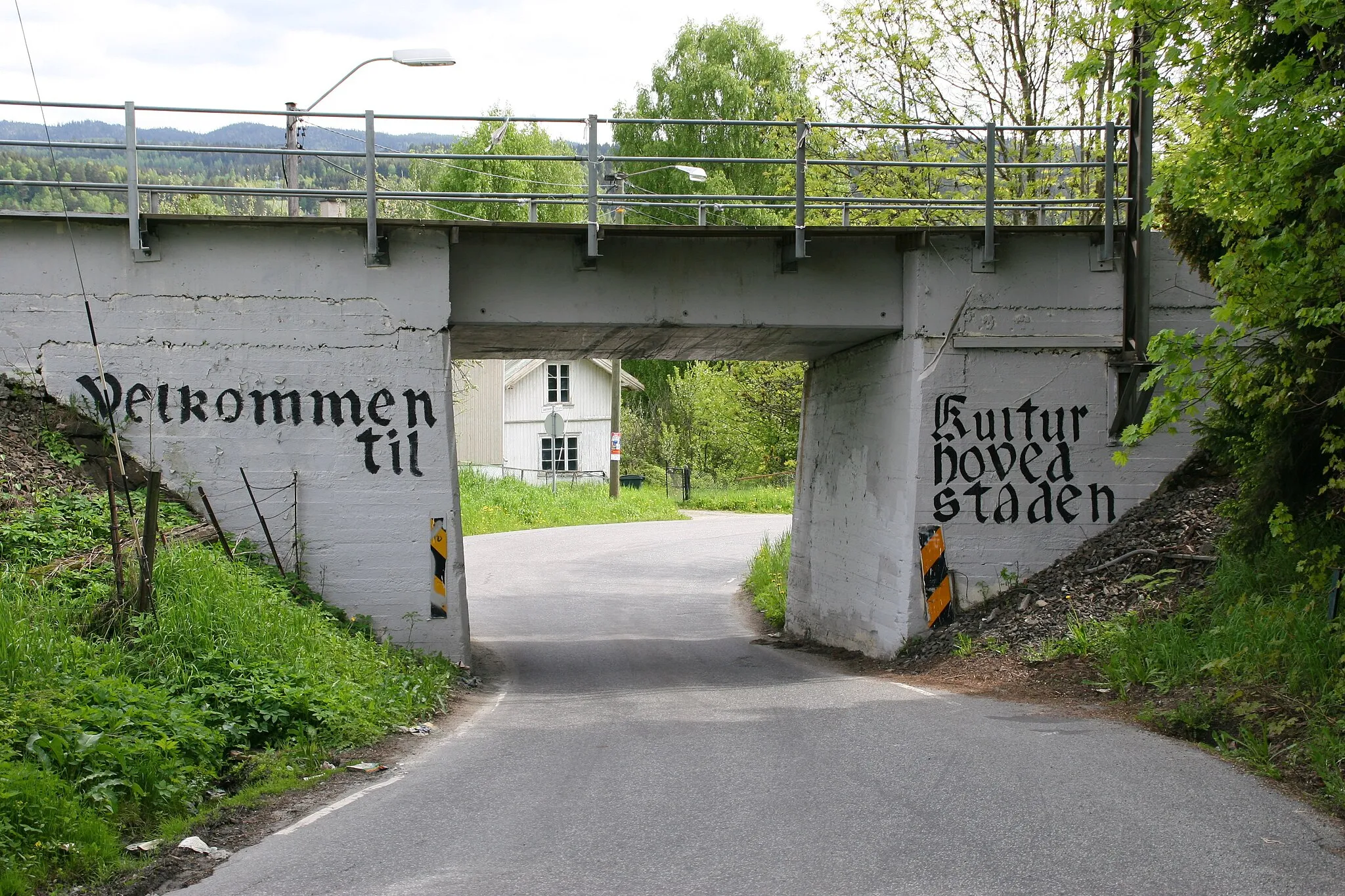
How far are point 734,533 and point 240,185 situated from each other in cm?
2182

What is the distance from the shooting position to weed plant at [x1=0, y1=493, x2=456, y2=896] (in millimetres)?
5582

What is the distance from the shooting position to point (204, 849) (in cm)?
570

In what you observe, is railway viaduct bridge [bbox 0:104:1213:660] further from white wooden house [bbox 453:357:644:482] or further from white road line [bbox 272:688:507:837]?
white wooden house [bbox 453:357:644:482]

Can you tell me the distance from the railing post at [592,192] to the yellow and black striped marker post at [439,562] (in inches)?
125

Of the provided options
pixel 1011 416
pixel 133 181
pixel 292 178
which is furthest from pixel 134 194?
pixel 1011 416

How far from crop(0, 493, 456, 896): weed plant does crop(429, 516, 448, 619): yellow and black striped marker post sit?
1.97 feet

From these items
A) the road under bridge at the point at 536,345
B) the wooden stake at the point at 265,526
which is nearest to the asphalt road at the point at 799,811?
the road under bridge at the point at 536,345

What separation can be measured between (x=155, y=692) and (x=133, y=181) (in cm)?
607

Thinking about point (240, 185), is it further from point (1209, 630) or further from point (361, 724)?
point (1209, 630)

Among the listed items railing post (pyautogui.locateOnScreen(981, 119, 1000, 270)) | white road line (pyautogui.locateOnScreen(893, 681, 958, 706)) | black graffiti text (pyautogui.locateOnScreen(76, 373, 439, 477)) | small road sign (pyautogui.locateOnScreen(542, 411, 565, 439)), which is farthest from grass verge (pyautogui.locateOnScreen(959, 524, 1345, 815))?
small road sign (pyautogui.locateOnScreen(542, 411, 565, 439))

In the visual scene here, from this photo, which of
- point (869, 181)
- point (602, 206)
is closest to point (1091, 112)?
point (869, 181)

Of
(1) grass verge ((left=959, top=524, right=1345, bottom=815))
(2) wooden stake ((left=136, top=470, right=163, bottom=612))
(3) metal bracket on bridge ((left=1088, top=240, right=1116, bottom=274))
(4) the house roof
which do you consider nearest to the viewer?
(1) grass verge ((left=959, top=524, right=1345, bottom=815))

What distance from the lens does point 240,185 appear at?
1176 centimetres

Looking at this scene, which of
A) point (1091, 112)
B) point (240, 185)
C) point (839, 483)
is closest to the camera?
point (240, 185)
